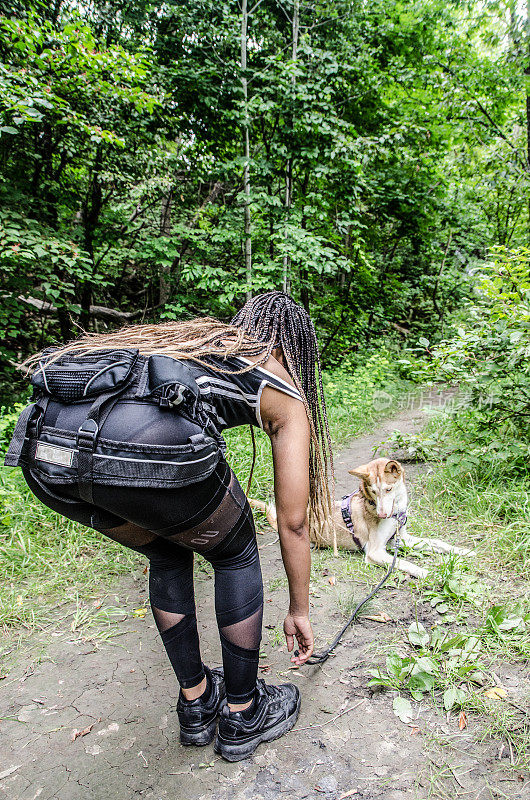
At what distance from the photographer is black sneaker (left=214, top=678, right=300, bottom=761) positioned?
154cm

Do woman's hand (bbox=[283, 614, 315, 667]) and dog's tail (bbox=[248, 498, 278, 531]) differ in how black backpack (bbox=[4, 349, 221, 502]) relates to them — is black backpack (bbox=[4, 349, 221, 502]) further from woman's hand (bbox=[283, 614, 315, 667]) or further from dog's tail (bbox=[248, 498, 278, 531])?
dog's tail (bbox=[248, 498, 278, 531])

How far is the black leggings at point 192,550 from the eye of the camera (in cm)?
118

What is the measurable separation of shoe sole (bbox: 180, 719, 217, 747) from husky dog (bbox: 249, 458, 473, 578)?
124cm

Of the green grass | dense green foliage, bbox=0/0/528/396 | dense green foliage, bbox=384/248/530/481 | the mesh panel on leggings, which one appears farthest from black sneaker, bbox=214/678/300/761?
dense green foliage, bbox=0/0/528/396

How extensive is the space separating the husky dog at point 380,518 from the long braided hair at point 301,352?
84cm

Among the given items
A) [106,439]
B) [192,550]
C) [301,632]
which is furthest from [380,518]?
[106,439]

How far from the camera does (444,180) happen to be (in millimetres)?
8250

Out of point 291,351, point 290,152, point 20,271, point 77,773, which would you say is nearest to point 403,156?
point 290,152

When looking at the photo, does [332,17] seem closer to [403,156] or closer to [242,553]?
[403,156]

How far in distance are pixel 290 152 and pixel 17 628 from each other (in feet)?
20.3

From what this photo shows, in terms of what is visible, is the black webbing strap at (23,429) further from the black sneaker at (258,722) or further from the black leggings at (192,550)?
the black sneaker at (258,722)

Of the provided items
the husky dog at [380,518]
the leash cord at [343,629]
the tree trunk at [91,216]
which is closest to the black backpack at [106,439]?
the leash cord at [343,629]

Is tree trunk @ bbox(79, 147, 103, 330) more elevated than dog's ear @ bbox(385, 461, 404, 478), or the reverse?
tree trunk @ bbox(79, 147, 103, 330)

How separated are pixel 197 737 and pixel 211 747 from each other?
67 mm
